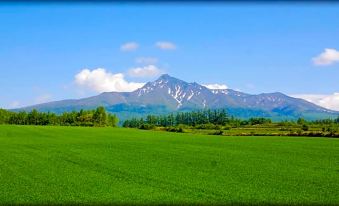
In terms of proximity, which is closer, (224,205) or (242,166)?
(224,205)

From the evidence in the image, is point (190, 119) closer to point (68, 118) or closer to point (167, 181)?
point (68, 118)

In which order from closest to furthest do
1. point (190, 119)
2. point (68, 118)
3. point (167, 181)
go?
point (167, 181), point (68, 118), point (190, 119)

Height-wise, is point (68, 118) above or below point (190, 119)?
below

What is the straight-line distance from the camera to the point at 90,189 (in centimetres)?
1734

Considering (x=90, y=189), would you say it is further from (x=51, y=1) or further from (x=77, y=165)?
(x=51, y=1)

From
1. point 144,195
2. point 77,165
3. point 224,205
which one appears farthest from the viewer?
point 77,165

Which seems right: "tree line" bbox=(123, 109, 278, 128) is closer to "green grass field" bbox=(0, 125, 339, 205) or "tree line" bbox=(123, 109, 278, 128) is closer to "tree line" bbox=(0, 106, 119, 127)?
"tree line" bbox=(0, 106, 119, 127)

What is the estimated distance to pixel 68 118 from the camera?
140 meters

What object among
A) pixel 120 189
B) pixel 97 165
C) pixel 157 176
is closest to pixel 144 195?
pixel 120 189

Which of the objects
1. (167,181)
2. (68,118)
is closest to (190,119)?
(68,118)

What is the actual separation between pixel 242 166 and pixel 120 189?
11.0 m

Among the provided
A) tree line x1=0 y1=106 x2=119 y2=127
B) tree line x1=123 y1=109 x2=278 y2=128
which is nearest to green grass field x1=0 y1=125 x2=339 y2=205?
tree line x1=0 y1=106 x2=119 y2=127

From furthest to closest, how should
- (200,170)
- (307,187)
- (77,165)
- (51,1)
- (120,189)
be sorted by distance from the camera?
(77,165) < (200,170) < (307,187) < (120,189) < (51,1)

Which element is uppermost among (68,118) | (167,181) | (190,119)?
(190,119)
